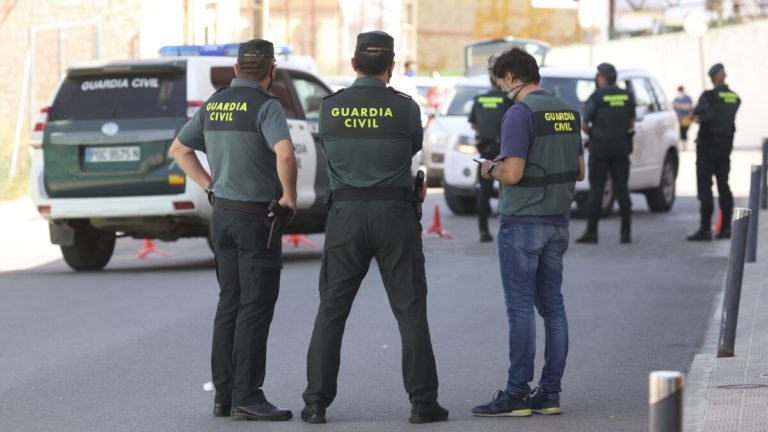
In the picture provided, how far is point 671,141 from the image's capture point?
20.0 metres

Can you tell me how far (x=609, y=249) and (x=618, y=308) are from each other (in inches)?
173

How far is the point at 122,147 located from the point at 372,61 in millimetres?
6374

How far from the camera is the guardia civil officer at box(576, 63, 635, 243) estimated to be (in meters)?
15.4

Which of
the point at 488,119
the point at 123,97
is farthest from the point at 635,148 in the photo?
the point at 123,97

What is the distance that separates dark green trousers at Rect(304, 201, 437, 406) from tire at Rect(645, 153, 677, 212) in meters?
13.9

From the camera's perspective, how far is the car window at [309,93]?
45.2ft

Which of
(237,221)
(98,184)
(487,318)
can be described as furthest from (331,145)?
(98,184)

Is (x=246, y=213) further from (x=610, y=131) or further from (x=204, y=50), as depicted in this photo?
(x=610, y=131)

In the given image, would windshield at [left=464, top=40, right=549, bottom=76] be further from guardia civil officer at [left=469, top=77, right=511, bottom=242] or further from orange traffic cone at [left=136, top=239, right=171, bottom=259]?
orange traffic cone at [left=136, top=239, right=171, bottom=259]

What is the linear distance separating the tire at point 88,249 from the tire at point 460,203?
22.7ft

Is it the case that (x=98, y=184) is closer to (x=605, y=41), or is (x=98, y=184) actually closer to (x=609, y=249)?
(x=609, y=249)

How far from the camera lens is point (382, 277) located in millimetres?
6641

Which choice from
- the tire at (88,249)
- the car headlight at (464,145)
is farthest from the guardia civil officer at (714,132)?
the tire at (88,249)

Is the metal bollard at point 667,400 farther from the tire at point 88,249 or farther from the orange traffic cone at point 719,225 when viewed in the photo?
the orange traffic cone at point 719,225
